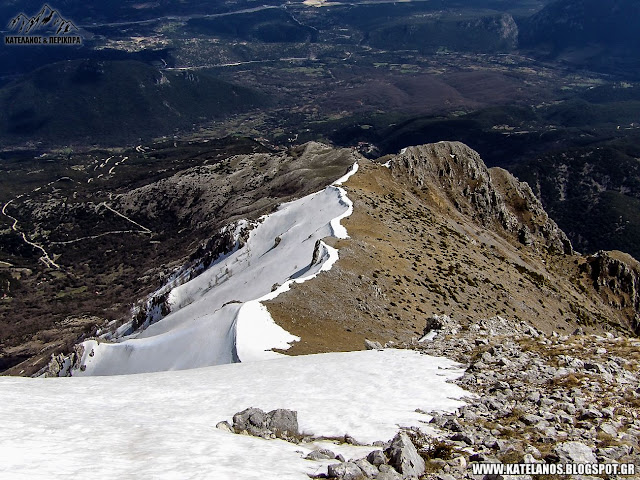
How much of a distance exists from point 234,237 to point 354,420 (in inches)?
2721

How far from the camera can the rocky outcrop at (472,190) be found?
105m

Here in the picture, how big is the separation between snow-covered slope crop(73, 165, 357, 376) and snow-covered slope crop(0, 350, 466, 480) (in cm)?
767

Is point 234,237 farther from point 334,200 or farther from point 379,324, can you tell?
point 379,324

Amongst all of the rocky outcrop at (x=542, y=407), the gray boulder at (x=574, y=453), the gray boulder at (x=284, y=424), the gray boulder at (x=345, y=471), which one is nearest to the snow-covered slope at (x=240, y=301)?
the rocky outcrop at (x=542, y=407)

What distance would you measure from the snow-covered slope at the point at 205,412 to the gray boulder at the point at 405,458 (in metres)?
1.72

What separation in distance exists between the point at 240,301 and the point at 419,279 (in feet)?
60.7

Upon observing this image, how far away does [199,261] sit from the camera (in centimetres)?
9538

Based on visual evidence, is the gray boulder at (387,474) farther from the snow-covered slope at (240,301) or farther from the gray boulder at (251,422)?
the snow-covered slope at (240,301)

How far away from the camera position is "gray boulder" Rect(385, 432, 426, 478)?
15.3 m

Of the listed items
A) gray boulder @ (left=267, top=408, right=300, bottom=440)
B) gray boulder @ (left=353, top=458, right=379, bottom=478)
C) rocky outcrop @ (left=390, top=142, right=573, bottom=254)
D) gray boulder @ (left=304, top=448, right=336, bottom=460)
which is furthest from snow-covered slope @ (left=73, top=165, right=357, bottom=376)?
gray boulder @ (left=353, top=458, right=379, bottom=478)

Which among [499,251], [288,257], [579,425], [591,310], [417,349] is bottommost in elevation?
[591,310]

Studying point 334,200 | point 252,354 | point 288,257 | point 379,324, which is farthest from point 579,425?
point 334,200

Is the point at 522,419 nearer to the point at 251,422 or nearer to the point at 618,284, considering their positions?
the point at 251,422

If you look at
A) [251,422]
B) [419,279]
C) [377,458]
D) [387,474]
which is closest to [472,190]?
[419,279]
